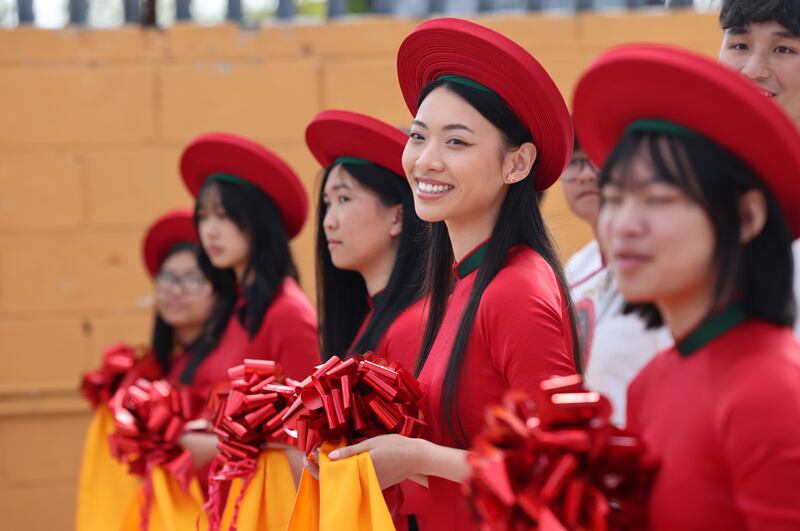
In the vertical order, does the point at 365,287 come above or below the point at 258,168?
below

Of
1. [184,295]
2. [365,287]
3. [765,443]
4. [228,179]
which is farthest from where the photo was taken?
[184,295]

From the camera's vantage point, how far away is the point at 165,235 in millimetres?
5090

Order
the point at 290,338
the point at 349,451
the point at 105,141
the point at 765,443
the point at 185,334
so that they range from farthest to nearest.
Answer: the point at 105,141, the point at 185,334, the point at 290,338, the point at 349,451, the point at 765,443

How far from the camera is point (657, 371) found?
1.77 metres

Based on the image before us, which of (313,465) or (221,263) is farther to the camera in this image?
(221,263)

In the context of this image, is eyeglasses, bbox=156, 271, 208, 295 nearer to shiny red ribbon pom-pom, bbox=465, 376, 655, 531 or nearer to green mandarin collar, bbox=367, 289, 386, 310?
green mandarin collar, bbox=367, 289, 386, 310

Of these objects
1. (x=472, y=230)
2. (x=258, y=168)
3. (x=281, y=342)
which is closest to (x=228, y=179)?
(x=258, y=168)

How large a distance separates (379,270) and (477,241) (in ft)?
2.87

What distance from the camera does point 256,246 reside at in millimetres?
4176

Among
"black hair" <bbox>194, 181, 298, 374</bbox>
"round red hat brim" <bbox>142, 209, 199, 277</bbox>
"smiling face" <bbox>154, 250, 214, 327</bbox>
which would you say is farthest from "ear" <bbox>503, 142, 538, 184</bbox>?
"round red hat brim" <bbox>142, 209, 199, 277</bbox>

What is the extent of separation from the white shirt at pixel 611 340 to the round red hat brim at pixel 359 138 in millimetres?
594

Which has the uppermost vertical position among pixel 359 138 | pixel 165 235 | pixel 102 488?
pixel 359 138

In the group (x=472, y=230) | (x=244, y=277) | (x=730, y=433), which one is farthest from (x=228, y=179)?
(x=730, y=433)

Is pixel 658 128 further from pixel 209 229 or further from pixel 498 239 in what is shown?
pixel 209 229
